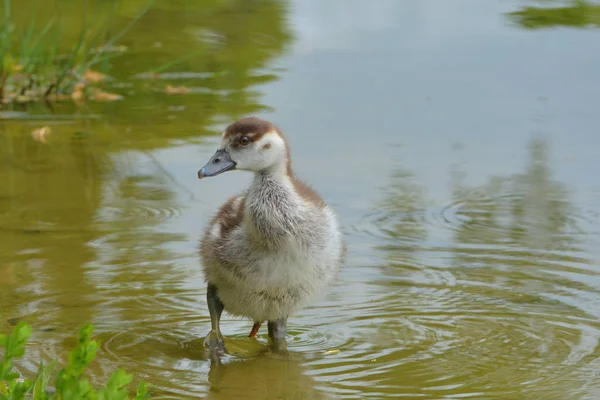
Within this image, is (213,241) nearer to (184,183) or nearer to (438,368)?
(438,368)

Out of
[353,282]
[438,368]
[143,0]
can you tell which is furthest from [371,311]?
[143,0]

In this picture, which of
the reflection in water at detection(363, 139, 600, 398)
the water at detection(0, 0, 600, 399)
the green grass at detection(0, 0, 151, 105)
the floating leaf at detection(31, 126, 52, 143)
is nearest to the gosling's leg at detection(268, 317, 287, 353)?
the water at detection(0, 0, 600, 399)

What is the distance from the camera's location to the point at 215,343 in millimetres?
6012

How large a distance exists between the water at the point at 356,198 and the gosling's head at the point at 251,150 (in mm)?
894

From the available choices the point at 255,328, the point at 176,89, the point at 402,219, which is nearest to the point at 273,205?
the point at 255,328

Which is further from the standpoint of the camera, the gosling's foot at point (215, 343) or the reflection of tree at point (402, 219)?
the reflection of tree at point (402, 219)

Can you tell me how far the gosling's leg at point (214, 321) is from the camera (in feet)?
19.7

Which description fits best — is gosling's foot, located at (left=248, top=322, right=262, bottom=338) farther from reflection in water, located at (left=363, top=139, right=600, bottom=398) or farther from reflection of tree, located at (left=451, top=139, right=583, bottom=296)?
reflection of tree, located at (left=451, top=139, right=583, bottom=296)

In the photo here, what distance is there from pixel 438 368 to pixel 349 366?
412 millimetres

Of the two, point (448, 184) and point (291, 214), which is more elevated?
point (291, 214)

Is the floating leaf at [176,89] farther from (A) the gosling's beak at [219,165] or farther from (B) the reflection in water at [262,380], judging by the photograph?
(B) the reflection in water at [262,380]

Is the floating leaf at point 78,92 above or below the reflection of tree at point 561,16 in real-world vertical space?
below

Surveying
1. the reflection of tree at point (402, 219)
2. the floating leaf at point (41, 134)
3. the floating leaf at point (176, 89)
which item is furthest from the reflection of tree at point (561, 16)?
the floating leaf at point (41, 134)

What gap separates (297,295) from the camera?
19.5 ft
